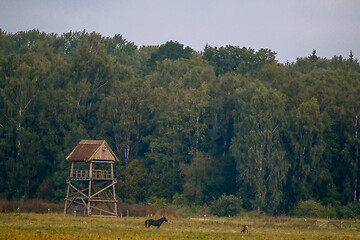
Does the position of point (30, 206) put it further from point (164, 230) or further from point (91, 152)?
point (164, 230)

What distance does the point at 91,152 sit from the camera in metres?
83.1

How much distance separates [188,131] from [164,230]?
4455 centimetres

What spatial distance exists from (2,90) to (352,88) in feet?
157

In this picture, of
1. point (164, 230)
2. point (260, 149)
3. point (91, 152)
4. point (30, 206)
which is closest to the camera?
point (164, 230)

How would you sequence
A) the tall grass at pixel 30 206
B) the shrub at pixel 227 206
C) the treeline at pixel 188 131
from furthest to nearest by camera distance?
the treeline at pixel 188 131
the shrub at pixel 227 206
the tall grass at pixel 30 206

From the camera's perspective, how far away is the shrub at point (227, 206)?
90.4 meters

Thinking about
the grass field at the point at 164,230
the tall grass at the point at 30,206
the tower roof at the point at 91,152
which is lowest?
the grass field at the point at 164,230

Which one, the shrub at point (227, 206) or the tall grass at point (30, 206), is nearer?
the tall grass at point (30, 206)

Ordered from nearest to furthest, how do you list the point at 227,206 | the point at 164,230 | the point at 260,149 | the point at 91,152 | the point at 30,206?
the point at 164,230 → the point at 91,152 → the point at 30,206 → the point at 227,206 → the point at 260,149

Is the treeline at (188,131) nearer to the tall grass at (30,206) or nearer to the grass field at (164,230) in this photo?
the tall grass at (30,206)

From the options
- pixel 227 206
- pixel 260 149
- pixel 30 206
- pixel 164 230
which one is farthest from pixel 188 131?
pixel 164 230

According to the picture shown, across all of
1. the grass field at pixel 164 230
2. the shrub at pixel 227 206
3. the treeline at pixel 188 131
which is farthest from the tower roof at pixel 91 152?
the shrub at pixel 227 206

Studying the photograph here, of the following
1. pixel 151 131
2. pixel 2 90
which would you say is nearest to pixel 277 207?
pixel 151 131

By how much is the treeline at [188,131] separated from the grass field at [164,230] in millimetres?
19944
